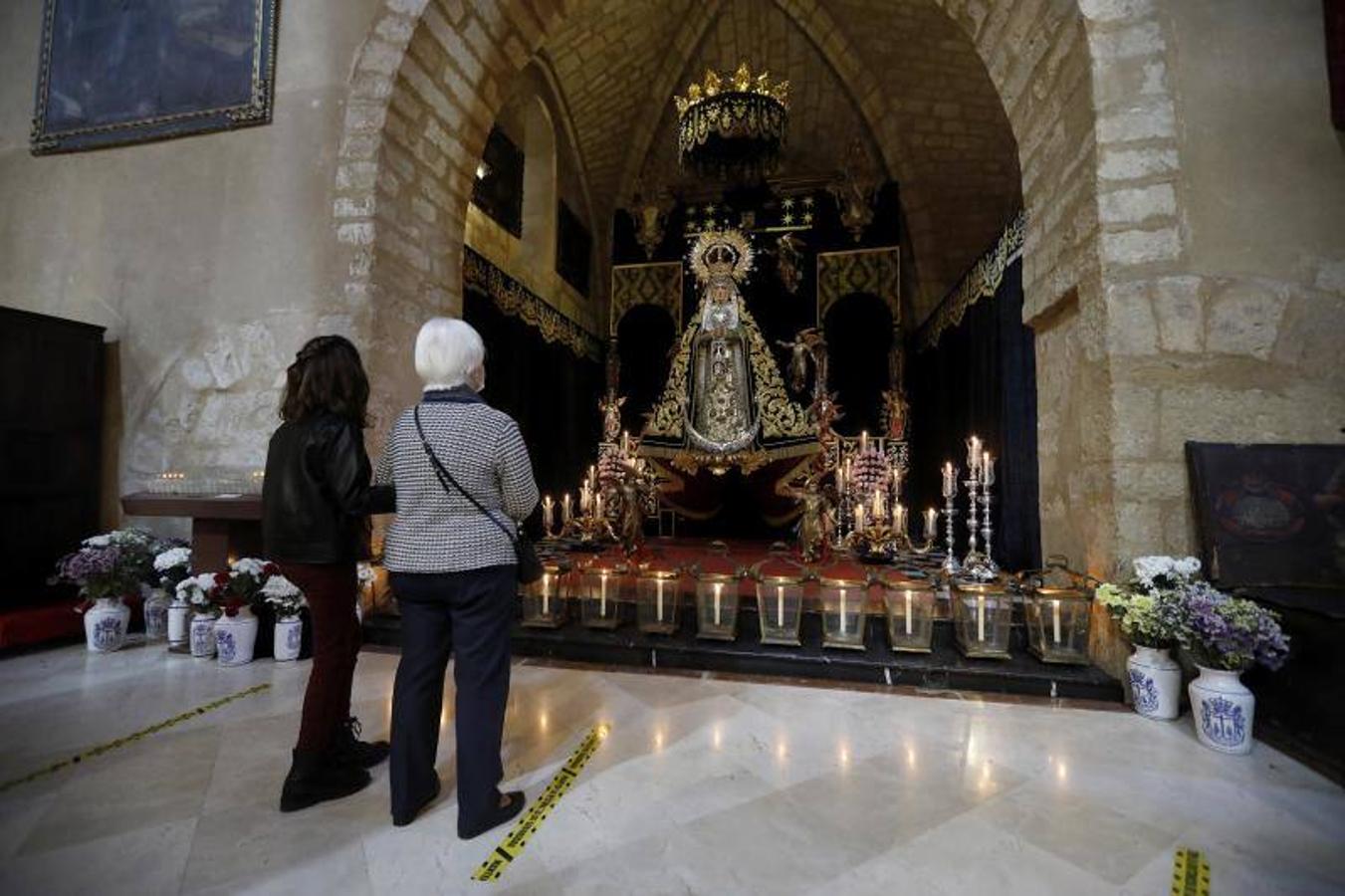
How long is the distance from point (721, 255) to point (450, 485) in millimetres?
5161

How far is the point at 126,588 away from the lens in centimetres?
319

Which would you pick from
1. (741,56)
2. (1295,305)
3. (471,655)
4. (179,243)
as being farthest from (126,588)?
(741,56)

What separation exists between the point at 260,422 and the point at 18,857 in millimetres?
2867

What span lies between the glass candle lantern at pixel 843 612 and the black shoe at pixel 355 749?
6.62 feet

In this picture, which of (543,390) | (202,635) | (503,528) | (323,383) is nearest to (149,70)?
(543,390)

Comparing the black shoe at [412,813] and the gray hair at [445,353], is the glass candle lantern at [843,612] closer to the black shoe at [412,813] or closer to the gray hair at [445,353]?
the black shoe at [412,813]

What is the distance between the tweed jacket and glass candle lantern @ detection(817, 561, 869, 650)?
184 centimetres

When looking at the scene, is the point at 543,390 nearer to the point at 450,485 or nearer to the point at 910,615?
the point at 910,615

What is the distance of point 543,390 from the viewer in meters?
6.64

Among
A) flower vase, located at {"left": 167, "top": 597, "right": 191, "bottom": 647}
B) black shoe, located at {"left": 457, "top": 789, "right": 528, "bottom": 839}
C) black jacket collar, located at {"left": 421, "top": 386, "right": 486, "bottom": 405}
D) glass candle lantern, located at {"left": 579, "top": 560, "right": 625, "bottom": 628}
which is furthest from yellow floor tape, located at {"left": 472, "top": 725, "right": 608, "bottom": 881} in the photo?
flower vase, located at {"left": 167, "top": 597, "right": 191, "bottom": 647}

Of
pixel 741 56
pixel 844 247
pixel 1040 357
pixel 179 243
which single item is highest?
pixel 741 56

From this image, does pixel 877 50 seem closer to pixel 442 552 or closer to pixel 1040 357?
pixel 1040 357

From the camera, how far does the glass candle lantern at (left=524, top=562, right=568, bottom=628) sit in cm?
310

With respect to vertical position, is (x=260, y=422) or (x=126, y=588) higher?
(x=260, y=422)
